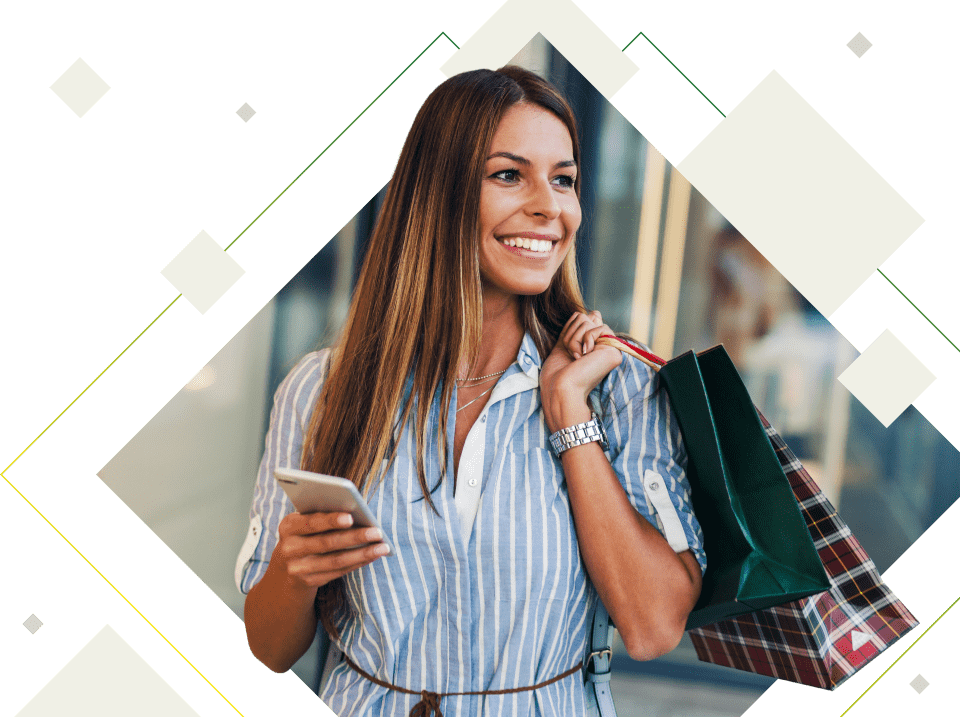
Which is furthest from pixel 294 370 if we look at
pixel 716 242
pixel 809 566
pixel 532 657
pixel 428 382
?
pixel 809 566

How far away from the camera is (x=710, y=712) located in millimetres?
2301

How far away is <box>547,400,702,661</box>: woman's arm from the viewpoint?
197cm

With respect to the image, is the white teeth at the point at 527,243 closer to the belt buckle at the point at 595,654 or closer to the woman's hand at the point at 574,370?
the woman's hand at the point at 574,370

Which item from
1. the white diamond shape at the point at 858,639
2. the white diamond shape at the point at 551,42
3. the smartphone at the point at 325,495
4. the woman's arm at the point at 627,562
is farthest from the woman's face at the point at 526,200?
the white diamond shape at the point at 858,639

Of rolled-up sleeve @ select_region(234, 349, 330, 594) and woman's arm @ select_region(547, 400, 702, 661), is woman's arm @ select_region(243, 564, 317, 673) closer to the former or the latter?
rolled-up sleeve @ select_region(234, 349, 330, 594)

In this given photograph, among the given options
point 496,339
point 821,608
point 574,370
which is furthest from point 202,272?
point 821,608

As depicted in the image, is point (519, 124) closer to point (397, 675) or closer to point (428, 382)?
point (428, 382)

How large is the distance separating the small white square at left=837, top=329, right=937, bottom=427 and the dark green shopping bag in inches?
19.4

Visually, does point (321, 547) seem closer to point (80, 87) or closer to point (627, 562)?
point (627, 562)

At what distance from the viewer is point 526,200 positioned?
208 cm

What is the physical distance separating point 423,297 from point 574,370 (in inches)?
17.8

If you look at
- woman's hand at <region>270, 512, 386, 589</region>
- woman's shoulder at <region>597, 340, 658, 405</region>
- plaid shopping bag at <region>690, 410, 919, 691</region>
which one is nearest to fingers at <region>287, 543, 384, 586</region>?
woman's hand at <region>270, 512, 386, 589</region>

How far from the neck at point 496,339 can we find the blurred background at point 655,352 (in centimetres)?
27

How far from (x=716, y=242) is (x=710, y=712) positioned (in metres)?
1.35
